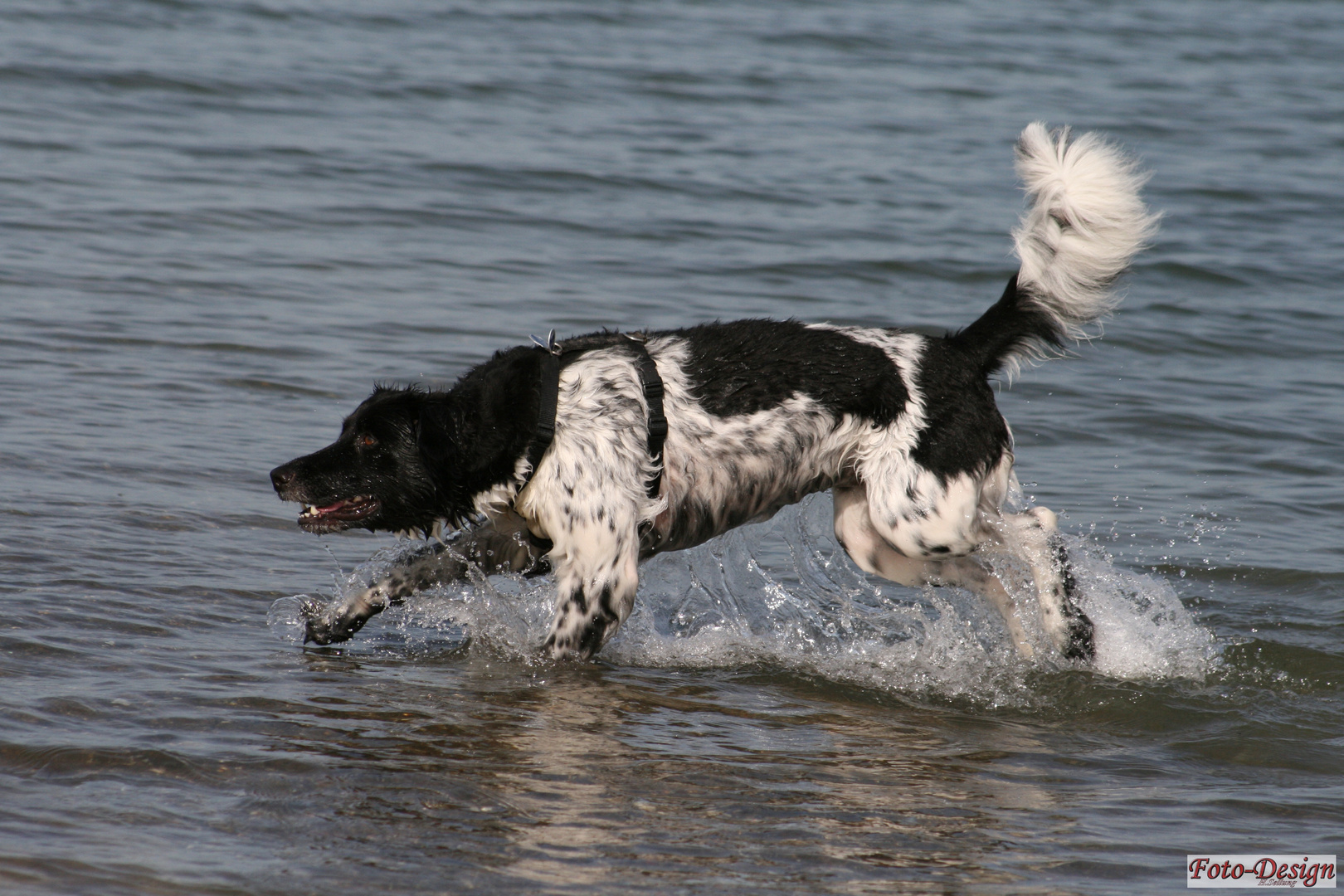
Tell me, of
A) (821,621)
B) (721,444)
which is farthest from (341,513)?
(821,621)

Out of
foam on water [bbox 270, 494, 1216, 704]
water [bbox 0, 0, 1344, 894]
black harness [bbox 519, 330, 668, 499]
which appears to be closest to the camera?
water [bbox 0, 0, 1344, 894]

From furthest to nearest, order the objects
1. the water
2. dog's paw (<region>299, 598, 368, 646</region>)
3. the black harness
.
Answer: dog's paw (<region>299, 598, 368, 646</region>) → the black harness → the water

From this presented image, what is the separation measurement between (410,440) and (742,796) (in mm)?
1540

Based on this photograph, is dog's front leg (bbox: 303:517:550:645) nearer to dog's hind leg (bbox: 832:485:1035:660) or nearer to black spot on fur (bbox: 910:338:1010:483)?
dog's hind leg (bbox: 832:485:1035:660)

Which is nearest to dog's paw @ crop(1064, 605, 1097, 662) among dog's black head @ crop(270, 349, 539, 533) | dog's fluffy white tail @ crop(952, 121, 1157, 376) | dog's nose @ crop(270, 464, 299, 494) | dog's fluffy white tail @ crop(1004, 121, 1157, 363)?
dog's fluffy white tail @ crop(952, 121, 1157, 376)

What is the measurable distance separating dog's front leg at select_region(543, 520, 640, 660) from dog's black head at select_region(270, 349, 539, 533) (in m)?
0.31

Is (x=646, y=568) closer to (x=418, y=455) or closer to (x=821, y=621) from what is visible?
(x=821, y=621)

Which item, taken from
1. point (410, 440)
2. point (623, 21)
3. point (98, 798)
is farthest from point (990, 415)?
point (623, 21)

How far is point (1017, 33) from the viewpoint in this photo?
20781 millimetres

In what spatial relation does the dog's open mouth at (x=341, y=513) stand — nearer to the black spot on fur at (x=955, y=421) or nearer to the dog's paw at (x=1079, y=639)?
the black spot on fur at (x=955, y=421)

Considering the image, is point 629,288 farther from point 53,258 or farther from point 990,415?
point 990,415

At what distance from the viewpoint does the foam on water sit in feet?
16.0

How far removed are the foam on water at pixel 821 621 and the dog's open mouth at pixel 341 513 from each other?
39 centimetres

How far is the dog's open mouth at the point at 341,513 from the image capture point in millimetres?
4559
